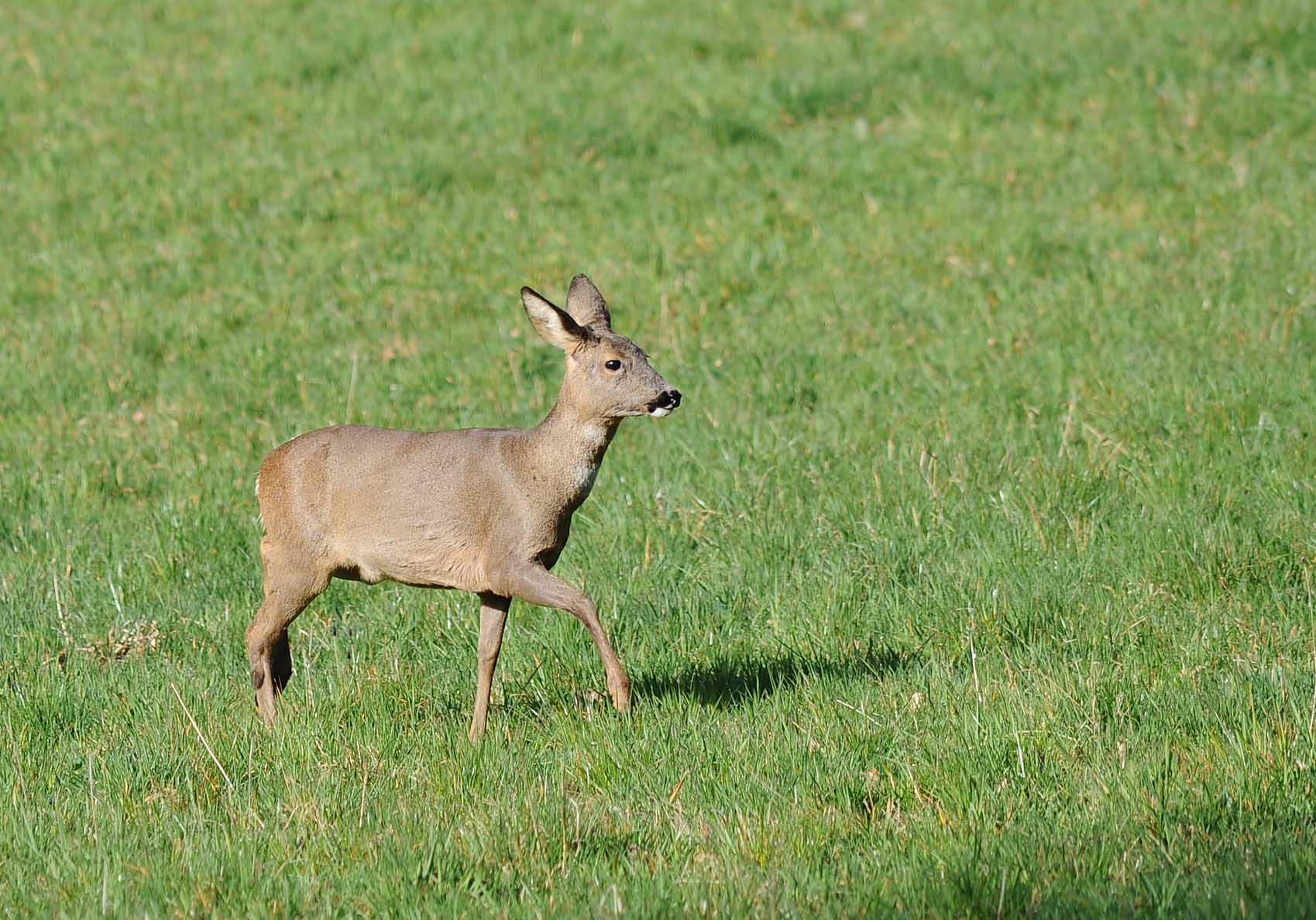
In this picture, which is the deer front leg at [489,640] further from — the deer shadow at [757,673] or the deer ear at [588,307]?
the deer ear at [588,307]

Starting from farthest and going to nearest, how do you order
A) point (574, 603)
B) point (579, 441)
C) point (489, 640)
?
point (489, 640) < point (579, 441) < point (574, 603)

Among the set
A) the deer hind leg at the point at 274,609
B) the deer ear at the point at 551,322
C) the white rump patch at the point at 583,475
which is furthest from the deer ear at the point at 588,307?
the deer hind leg at the point at 274,609

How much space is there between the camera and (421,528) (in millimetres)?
5562

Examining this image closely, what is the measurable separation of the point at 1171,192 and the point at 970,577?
5871 mm

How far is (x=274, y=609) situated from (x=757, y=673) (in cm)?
174

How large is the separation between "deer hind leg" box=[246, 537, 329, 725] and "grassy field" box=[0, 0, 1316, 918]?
119 millimetres

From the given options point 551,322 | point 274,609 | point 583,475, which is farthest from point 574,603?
point 274,609

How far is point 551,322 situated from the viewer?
17.6 feet

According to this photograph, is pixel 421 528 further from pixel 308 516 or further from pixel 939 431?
pixel 939 431

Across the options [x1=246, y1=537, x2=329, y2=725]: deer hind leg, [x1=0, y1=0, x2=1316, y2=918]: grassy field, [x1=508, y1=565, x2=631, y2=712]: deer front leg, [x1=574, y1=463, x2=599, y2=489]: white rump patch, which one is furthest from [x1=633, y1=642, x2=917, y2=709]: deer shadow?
[x1=246, y1=537, x2=329, y2=725]: deer hind leg

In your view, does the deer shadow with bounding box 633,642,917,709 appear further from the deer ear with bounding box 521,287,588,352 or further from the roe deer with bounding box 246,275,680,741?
the deer ear with bounding box 521,287,588,352

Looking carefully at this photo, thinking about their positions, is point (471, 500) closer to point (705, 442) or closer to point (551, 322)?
point (551, 322)

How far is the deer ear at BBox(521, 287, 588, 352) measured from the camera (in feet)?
17.3

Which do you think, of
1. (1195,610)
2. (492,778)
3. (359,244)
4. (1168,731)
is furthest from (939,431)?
(359,244)
